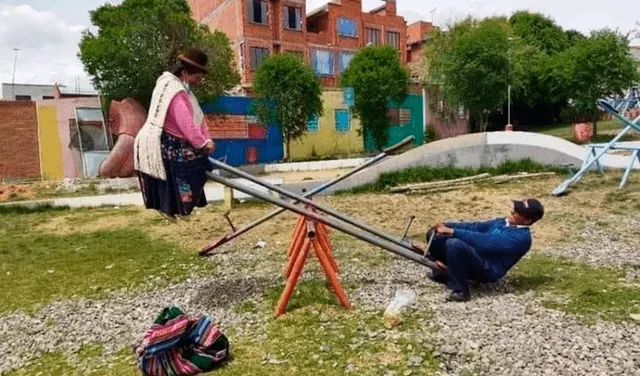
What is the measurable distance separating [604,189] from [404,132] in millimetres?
19419

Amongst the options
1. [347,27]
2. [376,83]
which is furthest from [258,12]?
[376,83]

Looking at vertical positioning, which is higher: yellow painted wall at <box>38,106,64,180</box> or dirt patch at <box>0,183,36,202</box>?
yellow painted wall at <box>38,106,64,180</box>

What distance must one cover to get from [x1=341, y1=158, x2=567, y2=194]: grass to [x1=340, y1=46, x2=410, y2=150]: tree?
11738mm

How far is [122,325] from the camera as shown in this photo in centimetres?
484

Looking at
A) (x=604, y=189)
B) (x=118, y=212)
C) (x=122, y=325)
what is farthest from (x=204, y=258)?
(x=604, y=189)

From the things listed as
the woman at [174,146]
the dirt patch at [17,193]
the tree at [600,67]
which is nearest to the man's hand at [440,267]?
the woman at [174,146]

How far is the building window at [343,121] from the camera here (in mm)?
28469

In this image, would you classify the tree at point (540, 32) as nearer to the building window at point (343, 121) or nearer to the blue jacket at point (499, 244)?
the building window at point (343, 121)

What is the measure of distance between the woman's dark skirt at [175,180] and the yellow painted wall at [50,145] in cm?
1944

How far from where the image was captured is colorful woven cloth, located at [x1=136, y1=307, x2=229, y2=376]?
11.9 ft

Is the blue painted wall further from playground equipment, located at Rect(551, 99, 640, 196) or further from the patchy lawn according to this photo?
playground equipment, located at Rect(551, 99, 640, 196)

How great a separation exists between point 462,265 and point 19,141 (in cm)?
2144

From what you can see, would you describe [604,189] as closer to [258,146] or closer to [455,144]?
[455,144]

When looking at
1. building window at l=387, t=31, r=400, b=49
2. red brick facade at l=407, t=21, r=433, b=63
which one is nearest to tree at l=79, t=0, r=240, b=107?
building window at l=387, t=31, r=400, b=49
